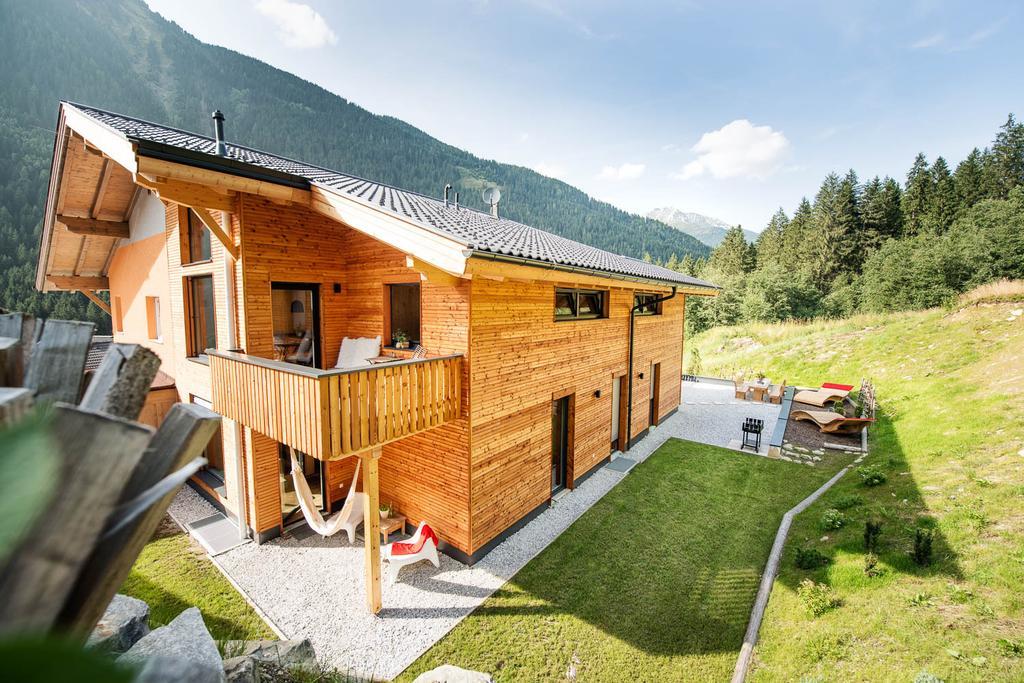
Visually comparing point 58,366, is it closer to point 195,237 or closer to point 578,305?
point 578,305

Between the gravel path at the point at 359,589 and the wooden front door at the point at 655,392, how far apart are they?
20.3 feet

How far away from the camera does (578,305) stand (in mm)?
9992

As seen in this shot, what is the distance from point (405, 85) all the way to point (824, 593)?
64.1 ft

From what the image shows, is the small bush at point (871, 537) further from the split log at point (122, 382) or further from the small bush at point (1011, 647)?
the split log at point (122, 382)

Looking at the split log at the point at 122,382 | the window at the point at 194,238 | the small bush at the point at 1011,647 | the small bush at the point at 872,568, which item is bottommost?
the small bush at the point at 872,568

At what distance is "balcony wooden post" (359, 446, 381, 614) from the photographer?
618 centimetres

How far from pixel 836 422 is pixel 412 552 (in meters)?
14.1

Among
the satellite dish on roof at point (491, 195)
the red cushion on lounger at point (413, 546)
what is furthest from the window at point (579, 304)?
the satellite dish on roof at point (491, 195)

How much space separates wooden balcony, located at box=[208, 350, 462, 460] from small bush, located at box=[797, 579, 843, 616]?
585cm

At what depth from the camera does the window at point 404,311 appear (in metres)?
8.23

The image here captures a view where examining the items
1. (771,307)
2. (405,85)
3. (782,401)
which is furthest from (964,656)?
(771,307)

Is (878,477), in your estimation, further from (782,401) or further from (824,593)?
(782,401)

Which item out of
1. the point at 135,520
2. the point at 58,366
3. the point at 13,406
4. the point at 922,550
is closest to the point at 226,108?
the point at 58,366

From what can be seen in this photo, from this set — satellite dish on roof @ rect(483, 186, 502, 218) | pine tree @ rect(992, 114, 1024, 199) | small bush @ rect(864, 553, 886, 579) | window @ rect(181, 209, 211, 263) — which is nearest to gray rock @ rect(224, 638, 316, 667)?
small bush @ rect(864, 553, 886, 579)
